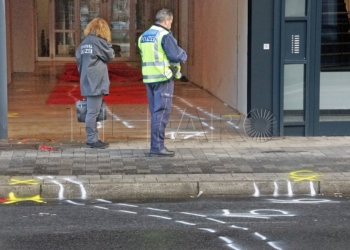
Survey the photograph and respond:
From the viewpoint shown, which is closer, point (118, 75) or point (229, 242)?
point (229, 242)

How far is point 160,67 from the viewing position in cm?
898

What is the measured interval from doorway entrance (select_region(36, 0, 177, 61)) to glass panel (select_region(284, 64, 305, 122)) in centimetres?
1860

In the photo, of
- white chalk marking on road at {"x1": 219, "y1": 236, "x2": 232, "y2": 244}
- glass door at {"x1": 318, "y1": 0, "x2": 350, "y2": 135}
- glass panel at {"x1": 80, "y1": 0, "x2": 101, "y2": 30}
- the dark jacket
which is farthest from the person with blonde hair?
glass panel at {"x1": 80, "y1": 0, "x2": 101, "y2": 30}

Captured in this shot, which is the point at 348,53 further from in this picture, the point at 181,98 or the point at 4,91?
the point at 181,98

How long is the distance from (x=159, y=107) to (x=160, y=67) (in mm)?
476

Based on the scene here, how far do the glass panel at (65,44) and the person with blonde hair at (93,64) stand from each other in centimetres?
2011

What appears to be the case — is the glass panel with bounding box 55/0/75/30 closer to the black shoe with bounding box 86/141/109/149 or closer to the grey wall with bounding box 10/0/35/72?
the grey wall with bounding box 10/0/35/72

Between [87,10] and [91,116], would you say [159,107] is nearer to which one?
[91,116]

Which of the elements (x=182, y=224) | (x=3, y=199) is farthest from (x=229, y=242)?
(x=3, y=199)

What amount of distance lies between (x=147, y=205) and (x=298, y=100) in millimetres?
4058

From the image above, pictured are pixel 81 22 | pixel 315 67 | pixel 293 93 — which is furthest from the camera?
pixel 81 22

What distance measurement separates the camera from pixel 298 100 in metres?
10.8

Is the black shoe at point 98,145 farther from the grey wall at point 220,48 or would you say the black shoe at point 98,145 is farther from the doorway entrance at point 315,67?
the grey wall at point 220,48

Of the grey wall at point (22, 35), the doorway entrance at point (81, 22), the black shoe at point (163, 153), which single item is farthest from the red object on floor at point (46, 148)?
the doorway entrance at point (81, 22)
